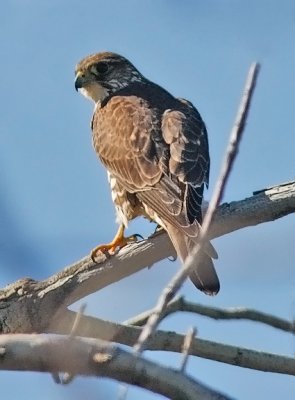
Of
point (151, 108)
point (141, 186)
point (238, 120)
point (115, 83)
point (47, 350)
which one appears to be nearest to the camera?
point (238, 120)

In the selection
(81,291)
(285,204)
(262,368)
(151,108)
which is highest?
(151,108)

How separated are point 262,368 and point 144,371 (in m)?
1.38

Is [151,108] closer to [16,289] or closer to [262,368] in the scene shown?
[16,289]

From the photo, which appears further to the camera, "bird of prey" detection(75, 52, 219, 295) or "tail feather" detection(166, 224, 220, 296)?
"bird of prey" detection(75, 52, 219, 295)

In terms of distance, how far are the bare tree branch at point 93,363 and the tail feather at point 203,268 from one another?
68.9 inches

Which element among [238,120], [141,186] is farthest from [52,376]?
[141,186]

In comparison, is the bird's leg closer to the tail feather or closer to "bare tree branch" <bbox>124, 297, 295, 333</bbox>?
the tail feather

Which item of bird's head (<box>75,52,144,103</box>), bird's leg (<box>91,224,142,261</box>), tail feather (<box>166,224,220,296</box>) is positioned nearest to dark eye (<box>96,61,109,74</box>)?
bird's head (<box>75,52,144,103</box>)

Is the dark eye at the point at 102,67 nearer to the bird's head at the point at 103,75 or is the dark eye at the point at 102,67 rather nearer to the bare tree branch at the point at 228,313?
the bird's head at the point at 103,75

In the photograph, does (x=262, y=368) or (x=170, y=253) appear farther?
(x=170, y=253)

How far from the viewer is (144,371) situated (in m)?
2.97

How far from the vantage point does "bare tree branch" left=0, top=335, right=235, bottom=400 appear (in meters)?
2.86

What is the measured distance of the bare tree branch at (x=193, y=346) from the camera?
422 cm

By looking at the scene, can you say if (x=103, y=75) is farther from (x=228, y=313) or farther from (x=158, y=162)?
Result: (x=228, y=313)
